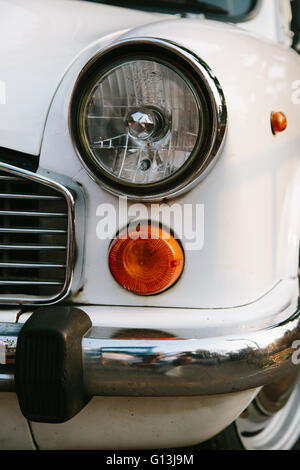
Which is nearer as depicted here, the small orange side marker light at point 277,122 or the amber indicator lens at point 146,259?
the amber indicator lens at point 146,259

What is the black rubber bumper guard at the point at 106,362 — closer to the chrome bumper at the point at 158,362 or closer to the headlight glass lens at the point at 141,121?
the chrome bumper at the point at 158,362

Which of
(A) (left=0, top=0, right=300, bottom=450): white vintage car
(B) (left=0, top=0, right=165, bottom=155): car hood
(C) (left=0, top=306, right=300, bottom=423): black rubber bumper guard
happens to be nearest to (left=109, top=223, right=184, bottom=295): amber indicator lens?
(A) (left=0, top=0, right=300, bottom=450): white vintage car

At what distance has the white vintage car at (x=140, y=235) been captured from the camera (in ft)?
3.74

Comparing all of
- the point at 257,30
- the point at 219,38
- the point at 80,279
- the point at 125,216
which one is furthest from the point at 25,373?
the point at 257,30

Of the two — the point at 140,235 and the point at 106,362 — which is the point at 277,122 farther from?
the point at 106,362

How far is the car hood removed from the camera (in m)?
1.30

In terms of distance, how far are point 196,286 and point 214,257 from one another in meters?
0.08

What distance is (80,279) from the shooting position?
1267 mm

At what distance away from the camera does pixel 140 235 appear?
48.3 inches

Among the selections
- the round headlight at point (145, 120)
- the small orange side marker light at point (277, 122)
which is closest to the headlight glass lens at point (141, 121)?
the round headlight at point (145, 120)

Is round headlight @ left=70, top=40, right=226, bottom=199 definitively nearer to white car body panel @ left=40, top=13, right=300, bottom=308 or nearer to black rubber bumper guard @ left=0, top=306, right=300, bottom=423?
white car body panel @ left=40, top=13, right=300, bottom=308

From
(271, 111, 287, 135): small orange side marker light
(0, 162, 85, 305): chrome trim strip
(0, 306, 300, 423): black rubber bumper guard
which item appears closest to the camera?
(0, 306, 300, 423): black rubber bumper guard

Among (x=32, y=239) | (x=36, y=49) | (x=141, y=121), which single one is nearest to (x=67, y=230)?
(x=32, y=239)
